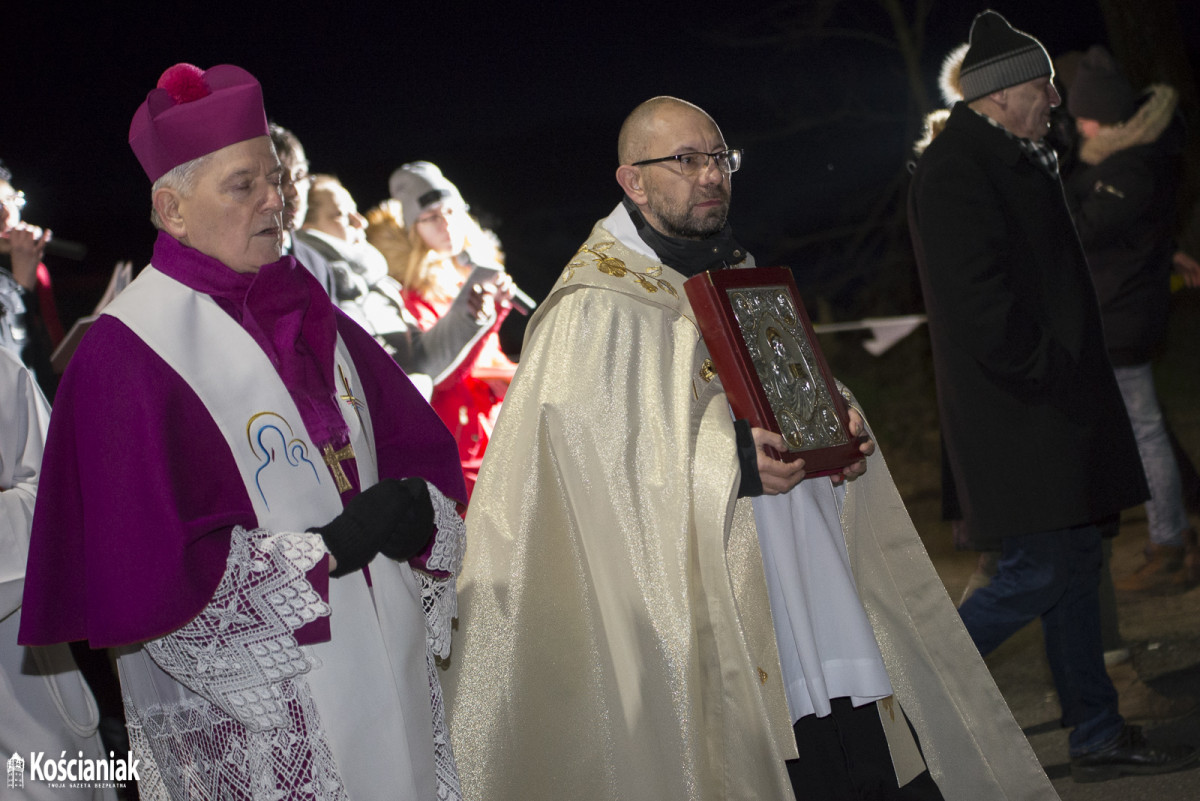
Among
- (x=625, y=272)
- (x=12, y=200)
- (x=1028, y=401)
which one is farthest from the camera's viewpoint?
(x=12, y=200)

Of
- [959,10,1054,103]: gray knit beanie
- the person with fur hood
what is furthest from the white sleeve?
the person with fur hood

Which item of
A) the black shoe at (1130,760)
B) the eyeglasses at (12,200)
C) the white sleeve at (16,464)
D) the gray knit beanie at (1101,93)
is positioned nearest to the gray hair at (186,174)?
the white sleeve at (16,464)

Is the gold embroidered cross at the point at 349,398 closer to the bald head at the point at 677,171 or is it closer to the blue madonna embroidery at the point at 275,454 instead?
the blue madonna embroidery at the point at 275,454

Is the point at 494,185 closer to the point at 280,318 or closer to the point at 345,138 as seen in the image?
the point at 345,138

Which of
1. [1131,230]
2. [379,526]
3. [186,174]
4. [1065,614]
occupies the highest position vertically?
[1131,230]

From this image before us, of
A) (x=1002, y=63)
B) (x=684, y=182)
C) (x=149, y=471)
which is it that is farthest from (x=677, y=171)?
(x=149, y=471)

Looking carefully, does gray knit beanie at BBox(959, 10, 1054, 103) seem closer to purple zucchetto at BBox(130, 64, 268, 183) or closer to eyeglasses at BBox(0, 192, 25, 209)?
purple zucchetto at BBox(130, 64, 268, 183)

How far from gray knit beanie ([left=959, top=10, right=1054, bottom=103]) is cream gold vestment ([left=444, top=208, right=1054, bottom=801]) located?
152 cm

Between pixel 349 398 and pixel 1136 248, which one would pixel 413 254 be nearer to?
pixel 1136 248

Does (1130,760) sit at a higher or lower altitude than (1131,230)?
lower

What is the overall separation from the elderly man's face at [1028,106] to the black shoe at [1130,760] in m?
1.88

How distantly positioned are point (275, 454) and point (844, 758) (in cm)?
166

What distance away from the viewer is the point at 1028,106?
3.85 metres

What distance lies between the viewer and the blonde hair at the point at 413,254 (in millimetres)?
6199
